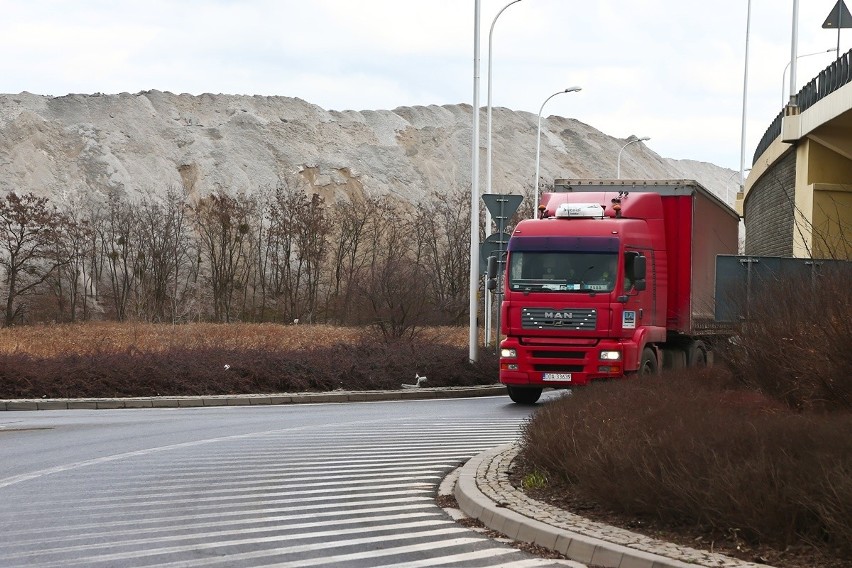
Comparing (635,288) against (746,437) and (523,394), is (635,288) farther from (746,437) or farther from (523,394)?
(746,437)

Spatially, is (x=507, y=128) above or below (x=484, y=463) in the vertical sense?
above

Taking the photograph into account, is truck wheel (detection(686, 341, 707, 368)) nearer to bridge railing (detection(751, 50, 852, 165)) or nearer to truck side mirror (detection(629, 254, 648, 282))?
truck side mirror (detection(629, 254, 648, 282))

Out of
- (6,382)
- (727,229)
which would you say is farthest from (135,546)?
(727,229)

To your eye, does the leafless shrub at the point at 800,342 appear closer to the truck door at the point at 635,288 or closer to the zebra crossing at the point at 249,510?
the zebra crossing at the point at 249,510

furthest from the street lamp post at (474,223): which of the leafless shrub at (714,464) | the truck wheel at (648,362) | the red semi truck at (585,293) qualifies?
the leafless shrub at (714,464)

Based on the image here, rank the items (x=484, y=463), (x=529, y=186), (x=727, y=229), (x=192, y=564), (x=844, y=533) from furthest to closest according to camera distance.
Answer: (x=529, y=186) < (x=727, y=229) < (x=484, y=463) < (x=192, y=564) < (x=844, y=533)

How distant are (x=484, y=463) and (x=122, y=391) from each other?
497 inches

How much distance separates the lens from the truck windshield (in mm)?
21141

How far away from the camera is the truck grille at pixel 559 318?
21078 millimetres

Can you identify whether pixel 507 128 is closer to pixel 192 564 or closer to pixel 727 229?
pixel 727 229

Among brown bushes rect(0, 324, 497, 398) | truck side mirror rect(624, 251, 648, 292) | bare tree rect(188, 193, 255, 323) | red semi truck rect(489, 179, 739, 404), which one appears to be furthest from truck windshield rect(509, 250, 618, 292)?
bare tree rect(188, 193, 255, 323)

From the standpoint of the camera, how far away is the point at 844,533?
709cm

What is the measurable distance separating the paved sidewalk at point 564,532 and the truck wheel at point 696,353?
1387 cm

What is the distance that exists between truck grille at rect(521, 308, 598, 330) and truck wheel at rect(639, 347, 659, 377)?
1.36 m
